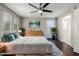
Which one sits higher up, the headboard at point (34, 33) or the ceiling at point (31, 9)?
the ceiling at point (31, 9)

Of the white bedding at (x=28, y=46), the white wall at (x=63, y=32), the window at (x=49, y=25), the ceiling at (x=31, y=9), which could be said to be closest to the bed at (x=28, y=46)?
the white bedding at (x=28, y=46)

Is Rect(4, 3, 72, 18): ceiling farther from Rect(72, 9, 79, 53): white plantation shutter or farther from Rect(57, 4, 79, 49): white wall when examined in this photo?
Rect(72, 9, 79, 53): white plantation shutter

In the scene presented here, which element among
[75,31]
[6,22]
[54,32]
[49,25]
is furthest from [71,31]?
[6,22]

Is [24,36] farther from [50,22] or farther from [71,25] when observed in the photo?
[71,25]

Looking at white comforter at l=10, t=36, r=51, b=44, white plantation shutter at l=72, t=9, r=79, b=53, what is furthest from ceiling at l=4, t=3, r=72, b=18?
white comforter at l=10, t=36, r=51, b=44

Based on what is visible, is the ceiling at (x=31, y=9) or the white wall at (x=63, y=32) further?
the white wall at (x=63, y=32)

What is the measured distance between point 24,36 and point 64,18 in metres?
0.83

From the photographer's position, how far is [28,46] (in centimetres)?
203

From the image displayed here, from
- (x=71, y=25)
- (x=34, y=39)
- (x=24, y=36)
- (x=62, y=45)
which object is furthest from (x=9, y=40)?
(x=71, y=25)

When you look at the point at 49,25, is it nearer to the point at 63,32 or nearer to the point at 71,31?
the point at 63,32

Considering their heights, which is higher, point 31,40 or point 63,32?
point 63,32

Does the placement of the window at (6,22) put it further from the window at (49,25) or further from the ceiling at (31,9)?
the window at (49,25)

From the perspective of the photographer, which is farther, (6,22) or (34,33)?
(34,33)

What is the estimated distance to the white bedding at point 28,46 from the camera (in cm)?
201
